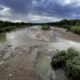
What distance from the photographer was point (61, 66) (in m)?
6.84

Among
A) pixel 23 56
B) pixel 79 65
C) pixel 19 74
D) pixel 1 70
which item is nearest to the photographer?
pixel 79 65

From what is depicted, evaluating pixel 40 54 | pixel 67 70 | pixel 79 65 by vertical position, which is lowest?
pixel 40 54

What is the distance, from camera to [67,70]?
5895 mm

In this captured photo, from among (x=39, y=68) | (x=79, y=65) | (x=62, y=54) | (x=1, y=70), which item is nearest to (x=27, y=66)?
(x=39, y=68)

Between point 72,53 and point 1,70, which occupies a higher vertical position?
point 72,53

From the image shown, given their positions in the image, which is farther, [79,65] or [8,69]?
[8,69]

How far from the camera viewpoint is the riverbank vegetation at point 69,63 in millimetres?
5346

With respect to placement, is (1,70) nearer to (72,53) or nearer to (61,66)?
(61,66)

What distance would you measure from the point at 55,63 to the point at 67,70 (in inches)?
46.0

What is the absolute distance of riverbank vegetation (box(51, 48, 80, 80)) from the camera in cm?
535

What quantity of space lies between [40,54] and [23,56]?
3.73 feet

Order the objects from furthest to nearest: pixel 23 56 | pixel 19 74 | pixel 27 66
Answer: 1. pixel 23 56
2. pixel 27 66
3. pixel 19 74

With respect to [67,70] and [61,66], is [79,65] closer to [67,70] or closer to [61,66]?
[67,70]

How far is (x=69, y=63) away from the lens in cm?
605
